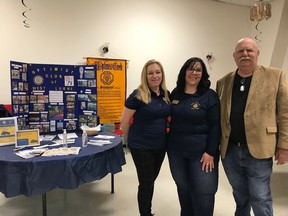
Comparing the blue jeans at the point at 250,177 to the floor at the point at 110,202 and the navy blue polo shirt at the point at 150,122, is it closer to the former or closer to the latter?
the navy blue polo shirt at the point at 150,122

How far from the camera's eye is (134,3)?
201 inches

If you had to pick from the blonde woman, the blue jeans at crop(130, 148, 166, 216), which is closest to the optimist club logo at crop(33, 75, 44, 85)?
the blonde woman

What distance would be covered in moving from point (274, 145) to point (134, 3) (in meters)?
4.28

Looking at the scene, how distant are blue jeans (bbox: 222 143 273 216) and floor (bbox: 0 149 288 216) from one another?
0.84 meters

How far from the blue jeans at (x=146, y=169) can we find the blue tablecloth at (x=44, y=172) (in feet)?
1.14

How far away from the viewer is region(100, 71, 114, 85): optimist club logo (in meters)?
4.94

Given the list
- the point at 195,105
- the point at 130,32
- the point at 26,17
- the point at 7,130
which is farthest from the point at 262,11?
the point at 7,130

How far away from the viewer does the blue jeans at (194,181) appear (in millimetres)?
1833

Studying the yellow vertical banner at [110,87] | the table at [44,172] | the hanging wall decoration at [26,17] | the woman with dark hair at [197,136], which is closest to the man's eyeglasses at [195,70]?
the woman with dark hair at [197,136]

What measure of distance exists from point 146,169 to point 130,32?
12.1 ft

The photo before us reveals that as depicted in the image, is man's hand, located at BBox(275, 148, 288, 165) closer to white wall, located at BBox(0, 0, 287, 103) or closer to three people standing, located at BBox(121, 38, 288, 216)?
three people standing, located at BBox(121, 38, 288, 216)

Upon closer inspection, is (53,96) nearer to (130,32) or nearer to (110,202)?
(110,202)

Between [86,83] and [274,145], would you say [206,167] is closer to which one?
[274,145]

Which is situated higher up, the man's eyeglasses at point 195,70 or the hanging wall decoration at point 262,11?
the hanging wall decoration at point 262,11
